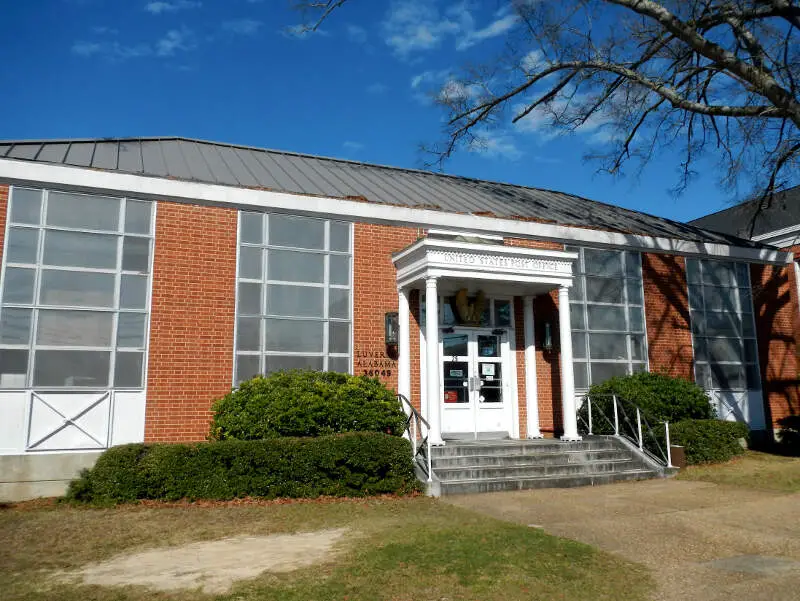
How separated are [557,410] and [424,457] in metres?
4.46

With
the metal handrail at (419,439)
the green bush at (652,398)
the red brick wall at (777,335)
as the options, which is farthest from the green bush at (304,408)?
the red brick wall at (777,335)

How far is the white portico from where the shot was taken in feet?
40.4

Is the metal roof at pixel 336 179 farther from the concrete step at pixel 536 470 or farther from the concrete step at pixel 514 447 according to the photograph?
the concrete step at pixel 536 470

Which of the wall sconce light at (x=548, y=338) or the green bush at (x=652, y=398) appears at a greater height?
the wall sconce light at (x=548, y=338)

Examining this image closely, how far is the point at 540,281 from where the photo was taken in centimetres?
1305

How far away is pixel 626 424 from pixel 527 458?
9.90 ft

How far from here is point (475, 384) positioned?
531 inches

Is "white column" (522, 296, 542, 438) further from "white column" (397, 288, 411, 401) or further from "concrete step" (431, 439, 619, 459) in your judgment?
"white column" (397, 288, 411, 401)

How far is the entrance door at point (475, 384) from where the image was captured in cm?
1331

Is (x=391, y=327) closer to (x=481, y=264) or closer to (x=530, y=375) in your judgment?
(x=481, y=264)

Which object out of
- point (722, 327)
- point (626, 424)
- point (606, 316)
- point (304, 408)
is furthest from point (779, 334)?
point (304, 408)

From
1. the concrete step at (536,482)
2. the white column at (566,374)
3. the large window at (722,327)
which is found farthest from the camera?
the large window at (722,327)

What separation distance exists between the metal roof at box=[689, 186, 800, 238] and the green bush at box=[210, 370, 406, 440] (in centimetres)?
1321

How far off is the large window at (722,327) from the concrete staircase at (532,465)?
Result: 202 inches
